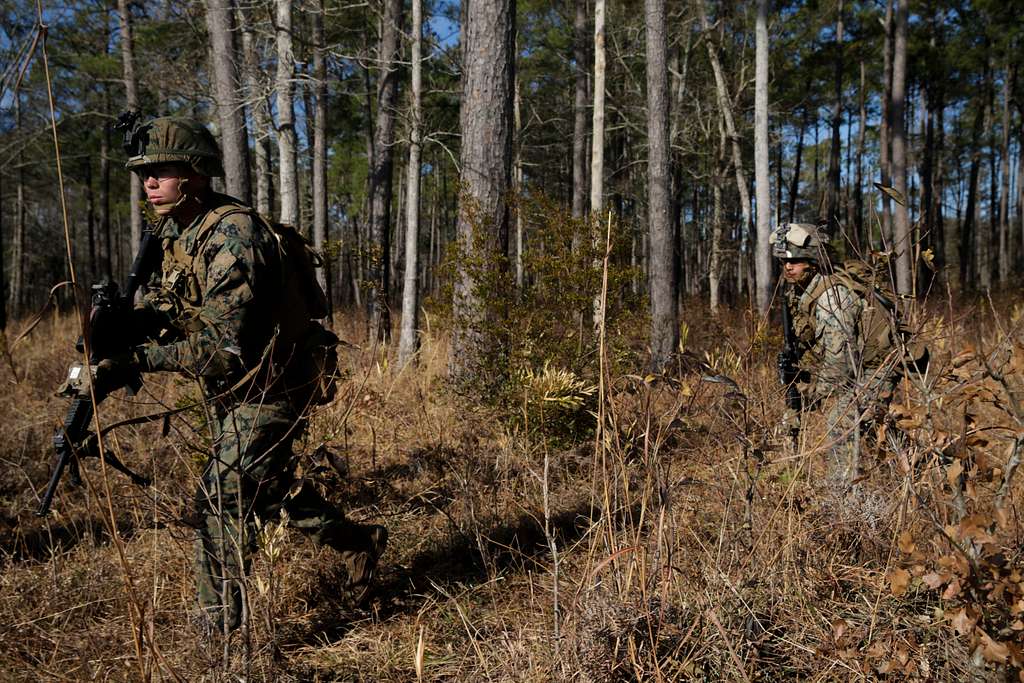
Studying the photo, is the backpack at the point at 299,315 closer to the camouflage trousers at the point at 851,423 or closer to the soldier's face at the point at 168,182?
the soldier's face at the point at 168,182

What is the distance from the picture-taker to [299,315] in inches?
96.7

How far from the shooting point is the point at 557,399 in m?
3.80

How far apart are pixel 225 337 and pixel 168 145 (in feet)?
2.63

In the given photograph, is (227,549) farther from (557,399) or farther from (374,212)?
(374,212)

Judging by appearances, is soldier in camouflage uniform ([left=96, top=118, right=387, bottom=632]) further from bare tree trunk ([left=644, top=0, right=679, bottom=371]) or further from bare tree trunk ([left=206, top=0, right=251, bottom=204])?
bare tree trunk ([left=644, top=0, right=679, bottom=371])

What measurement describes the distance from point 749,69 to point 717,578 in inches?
578

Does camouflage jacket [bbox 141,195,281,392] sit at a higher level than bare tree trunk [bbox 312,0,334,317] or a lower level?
lower

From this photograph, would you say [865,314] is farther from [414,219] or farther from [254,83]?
[254,83]

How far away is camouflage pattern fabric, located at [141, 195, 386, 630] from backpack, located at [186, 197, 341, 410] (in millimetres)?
39

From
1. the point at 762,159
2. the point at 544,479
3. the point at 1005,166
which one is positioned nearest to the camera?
the point at 544,479

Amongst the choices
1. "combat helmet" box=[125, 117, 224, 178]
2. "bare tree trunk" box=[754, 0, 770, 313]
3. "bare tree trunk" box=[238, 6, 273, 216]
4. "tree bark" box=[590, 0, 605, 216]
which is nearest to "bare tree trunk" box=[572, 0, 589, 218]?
"tree bark" box=[590, 0, 605, 216]

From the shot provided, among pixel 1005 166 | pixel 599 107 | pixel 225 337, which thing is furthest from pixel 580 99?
pixel 1005 166

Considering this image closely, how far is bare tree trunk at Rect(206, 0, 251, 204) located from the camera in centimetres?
628

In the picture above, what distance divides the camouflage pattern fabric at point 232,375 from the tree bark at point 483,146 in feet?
6.78
